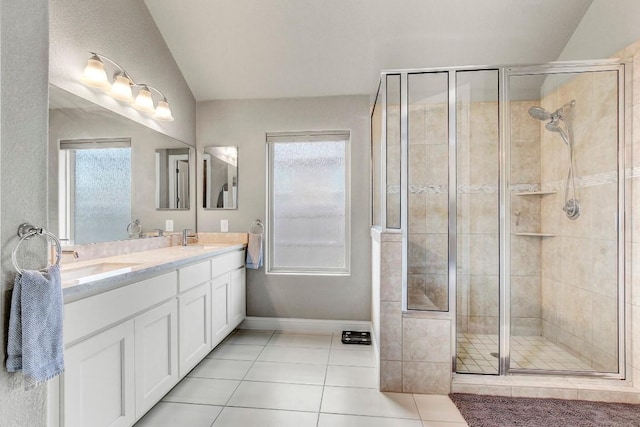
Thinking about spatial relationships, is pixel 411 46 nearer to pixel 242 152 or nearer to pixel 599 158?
pixel 599 158

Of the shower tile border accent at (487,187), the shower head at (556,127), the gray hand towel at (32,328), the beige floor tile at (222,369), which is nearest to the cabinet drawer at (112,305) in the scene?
the gray hand towel at (32,328)

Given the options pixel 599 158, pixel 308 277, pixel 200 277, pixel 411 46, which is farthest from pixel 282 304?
pixel 599 158

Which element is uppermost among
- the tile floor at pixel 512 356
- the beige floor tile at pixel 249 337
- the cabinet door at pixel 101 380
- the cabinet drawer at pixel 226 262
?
the cabinet drawer at pixel 226 262

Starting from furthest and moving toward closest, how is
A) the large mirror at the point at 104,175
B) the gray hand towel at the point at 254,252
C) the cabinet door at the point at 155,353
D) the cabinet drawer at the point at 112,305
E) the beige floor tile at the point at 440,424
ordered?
the gray hand towel at the point at 254,252 → the large mirror at the point at 104,175 → the beige floor tile at the point at 440,424 → the cabinet door at the point at 155,353 → the cabinet drawer at the point at 112,305

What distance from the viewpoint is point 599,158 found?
2.20 metres

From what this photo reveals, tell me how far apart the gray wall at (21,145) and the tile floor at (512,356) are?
2.22m

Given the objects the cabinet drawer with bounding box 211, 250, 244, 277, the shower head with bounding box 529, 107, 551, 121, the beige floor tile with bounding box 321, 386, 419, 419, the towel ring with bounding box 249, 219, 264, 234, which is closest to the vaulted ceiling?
the shower head with bounding box 529, 107, 551, 121

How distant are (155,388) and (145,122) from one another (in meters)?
1.90

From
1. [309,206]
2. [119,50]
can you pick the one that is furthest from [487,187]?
[119,50]

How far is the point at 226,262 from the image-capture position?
269 centimetres

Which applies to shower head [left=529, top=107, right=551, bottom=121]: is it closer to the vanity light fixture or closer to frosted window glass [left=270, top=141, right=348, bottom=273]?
frosted window glass [left=270, top=141, right=348, bottom=273]

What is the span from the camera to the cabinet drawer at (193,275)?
6.61 feet

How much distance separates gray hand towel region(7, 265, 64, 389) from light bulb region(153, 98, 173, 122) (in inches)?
77.3

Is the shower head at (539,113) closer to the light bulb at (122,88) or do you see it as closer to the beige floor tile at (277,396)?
the beige floor tile at (277,396)
